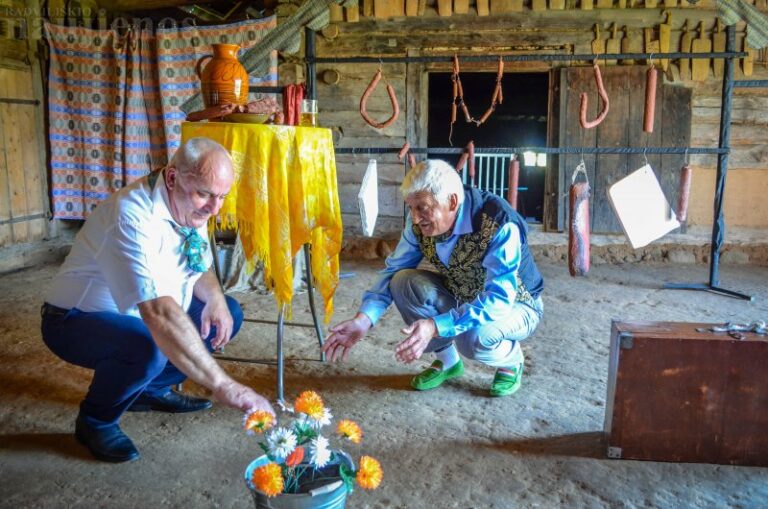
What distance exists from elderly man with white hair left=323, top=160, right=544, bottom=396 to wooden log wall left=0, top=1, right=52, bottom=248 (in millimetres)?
4501

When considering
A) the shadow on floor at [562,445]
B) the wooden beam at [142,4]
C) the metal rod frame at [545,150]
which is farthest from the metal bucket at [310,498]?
the wooden beam at [142,4]

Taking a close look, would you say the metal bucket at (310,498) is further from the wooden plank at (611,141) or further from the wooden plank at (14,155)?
the wooden plank at (14,155)

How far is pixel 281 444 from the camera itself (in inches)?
60.2

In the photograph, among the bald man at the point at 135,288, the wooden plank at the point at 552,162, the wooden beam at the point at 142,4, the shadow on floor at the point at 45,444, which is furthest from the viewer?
the wooden beam at the point at 142,4

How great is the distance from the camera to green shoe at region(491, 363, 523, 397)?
2.88 meters

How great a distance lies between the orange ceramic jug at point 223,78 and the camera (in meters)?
2.94

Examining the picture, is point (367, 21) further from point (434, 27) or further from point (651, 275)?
point (651, 275)

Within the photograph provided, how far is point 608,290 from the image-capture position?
502 centimetres

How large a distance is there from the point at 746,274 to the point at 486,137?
420 cm

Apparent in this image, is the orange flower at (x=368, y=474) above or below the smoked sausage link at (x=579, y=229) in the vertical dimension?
below

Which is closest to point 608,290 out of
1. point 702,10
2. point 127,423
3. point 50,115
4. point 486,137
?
Result: point 702,10

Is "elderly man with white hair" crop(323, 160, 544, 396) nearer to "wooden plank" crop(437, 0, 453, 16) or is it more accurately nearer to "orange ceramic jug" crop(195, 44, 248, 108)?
"orange ceramic jug" crop(195, 44, 248, 108)

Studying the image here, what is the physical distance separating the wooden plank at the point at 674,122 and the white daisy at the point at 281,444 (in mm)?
5305

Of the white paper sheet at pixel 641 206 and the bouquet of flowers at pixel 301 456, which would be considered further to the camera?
the white paper sheet at pixel 641 206
